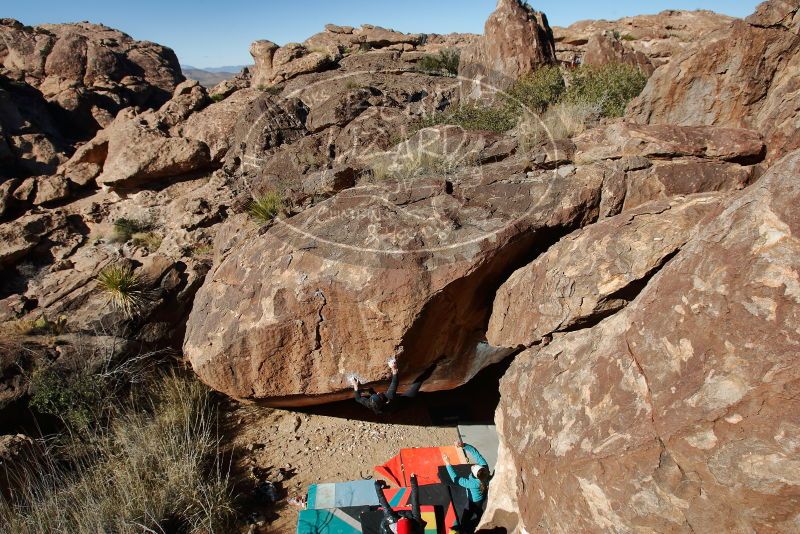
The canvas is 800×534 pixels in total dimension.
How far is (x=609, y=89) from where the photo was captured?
769 cm

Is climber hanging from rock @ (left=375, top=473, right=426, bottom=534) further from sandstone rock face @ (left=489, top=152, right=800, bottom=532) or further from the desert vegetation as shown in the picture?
the desert vegetation

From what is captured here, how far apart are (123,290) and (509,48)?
986 centimetres

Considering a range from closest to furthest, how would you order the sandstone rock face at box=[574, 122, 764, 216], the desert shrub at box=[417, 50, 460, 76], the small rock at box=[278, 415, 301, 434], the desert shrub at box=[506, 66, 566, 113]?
the sandstone rock face at box=[574, 122, 764, 216] → the small rock at box=[278, 415, 301, 434] → the desert shrub at box=[506, 66, 566, 113] → the desert shrub at box=[417, 50, 460, 76]

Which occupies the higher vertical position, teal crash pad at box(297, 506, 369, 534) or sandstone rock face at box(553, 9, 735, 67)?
sandstone rock face at box(553, 9, 735, 67)

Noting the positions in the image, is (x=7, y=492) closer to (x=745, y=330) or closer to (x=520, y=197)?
(x=520, y=197)

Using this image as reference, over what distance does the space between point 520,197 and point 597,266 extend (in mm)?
1367

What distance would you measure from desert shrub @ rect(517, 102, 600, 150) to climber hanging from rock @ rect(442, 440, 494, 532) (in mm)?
3978

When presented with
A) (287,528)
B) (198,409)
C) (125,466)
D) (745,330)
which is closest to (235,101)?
(198,409)

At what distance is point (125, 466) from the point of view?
16.5 feet

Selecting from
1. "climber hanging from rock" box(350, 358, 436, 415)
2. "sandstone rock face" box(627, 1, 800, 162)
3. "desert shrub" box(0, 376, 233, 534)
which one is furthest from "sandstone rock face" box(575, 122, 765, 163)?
"desert shrub" box(0, 376, 233, 534)

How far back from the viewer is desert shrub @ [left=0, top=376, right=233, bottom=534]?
4.45 m

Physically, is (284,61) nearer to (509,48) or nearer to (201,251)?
(509,48)

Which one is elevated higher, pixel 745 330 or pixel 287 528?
pixel 745 330

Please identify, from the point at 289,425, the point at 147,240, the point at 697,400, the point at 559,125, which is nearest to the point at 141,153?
the point at 147,240
